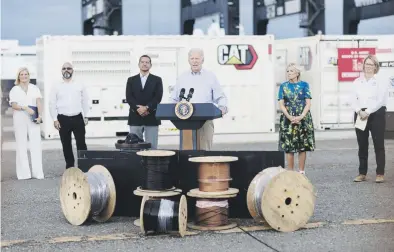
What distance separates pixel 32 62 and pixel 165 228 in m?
19.8

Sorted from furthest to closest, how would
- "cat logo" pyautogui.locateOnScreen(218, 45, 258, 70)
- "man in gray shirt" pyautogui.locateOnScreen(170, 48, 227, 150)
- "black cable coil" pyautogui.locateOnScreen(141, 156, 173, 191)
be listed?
"cat logo" pyautogui.locateOnScreen(218, 45, 258, 70) → "man in gray shirt" pyautogui.locateOnScreen(170, 48, 227, 150) → "black cable coil" pyautogui.locateOnScreen(141, 156, 173, 191)

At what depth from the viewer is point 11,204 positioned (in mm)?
9039

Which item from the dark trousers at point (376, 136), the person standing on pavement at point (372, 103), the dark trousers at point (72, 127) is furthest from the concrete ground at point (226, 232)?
the dark trousers at point (72, 127)

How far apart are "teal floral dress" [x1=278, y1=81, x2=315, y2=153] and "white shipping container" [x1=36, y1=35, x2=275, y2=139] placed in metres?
8.97

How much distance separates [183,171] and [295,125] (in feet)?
8.98

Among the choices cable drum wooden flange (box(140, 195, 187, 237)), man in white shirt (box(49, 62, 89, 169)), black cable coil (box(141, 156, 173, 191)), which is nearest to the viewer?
cable drum wooden flange (box(140, 195, 187, 237))

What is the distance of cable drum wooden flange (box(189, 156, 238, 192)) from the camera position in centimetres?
717

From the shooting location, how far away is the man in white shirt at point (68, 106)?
10883 millimetres

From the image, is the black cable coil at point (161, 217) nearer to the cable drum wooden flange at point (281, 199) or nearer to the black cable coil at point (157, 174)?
the black cable coil at point (157, 174)

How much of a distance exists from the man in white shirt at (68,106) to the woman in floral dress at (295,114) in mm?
2991

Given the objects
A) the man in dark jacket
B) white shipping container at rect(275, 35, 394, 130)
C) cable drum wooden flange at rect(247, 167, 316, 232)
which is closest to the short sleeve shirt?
the man in dark jacket

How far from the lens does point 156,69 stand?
18.9 meters

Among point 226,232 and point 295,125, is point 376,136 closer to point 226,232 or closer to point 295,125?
point 295,125

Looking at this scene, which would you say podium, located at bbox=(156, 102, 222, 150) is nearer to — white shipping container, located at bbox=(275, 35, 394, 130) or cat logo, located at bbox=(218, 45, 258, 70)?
cat logo, located at bbox=(218, 45, 258, 70)
